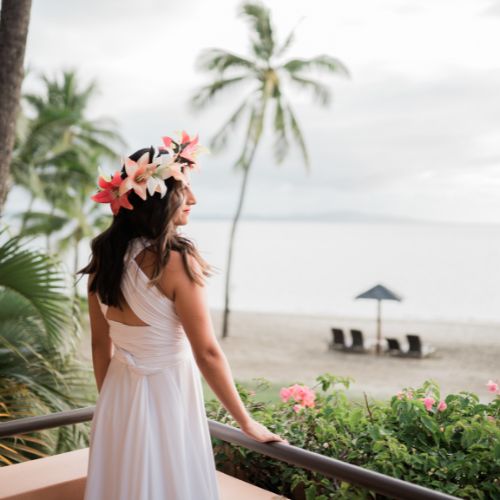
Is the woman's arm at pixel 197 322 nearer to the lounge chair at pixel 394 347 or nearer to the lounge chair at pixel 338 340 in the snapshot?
the lounge chair at pixel 394 347

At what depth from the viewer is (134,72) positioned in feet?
211

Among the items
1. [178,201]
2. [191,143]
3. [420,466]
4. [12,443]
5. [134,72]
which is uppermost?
[134,72]

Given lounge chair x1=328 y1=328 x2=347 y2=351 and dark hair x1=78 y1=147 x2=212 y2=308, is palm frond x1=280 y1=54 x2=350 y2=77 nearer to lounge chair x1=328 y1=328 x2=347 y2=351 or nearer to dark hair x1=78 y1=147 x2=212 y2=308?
lounge chair x1=328 y1=328 x2=347 y2=351

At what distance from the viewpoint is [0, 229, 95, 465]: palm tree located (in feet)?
11.6

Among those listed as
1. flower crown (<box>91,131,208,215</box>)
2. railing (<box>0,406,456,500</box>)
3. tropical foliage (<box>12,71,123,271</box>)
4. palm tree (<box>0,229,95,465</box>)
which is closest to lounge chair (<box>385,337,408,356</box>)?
tropical foliage (<box>12,71,123,271</box>)

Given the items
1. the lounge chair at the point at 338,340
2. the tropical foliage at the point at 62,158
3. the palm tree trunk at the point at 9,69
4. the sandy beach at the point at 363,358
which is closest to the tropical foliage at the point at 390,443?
the palm tree trunk at the point at 9,69

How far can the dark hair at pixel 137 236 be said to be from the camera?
1792mm

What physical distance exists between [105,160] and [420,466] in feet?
87.7

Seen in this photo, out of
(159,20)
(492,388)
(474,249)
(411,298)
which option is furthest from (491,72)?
(492,388)

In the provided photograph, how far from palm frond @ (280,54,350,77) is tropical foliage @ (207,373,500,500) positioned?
21154 millimetres

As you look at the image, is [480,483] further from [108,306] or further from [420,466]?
[108,306]

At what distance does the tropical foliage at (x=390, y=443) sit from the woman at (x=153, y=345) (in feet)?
2.03

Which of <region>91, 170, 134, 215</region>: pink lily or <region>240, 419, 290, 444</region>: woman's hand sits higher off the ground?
<region>91, 170, 134, 215</region>: pink lily

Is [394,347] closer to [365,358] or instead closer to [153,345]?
[365,358]
